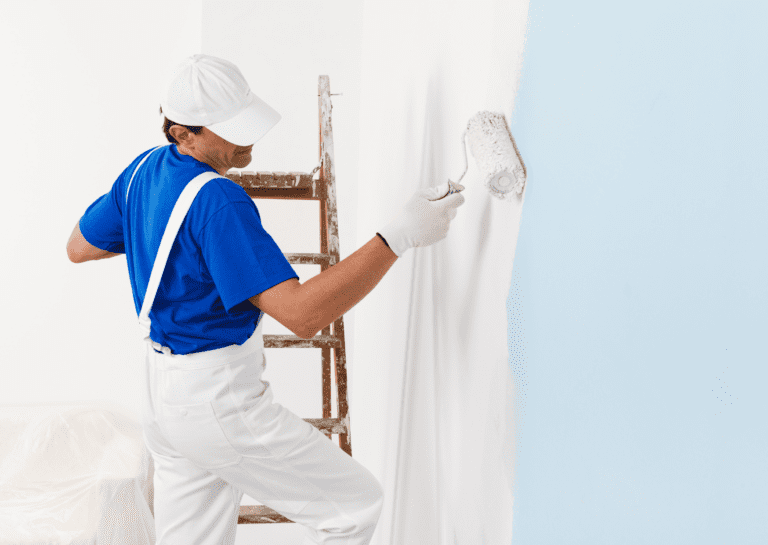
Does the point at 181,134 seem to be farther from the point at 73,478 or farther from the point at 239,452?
the point at 73,478

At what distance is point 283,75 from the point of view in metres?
2.60

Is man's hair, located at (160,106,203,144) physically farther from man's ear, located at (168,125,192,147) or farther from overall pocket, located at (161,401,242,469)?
overall pocket, located at (161,401,242,469)

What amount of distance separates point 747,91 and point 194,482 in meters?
1.26

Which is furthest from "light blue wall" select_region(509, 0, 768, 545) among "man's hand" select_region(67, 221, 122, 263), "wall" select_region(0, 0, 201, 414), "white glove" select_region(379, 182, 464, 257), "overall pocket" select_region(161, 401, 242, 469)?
"wall" select_region(0, 0, 201, 414)

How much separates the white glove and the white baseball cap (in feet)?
1.08

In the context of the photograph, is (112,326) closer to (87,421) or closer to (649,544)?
(87,421)

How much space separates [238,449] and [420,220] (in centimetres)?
57

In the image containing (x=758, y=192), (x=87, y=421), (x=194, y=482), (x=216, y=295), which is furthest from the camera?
(x=87, y=421)

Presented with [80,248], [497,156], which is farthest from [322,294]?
[80,248]

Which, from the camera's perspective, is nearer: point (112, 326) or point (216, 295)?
point (216, 295)

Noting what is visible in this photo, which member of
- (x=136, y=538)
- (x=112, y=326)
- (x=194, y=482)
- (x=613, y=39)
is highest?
(x=613, y=39)

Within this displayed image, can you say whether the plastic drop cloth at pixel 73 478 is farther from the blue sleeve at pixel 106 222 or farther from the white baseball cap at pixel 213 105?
the white baseball cap at pixel 213 105

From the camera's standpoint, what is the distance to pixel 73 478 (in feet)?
8.78

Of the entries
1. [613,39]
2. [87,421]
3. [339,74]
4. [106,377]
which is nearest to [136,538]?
[87,421]
